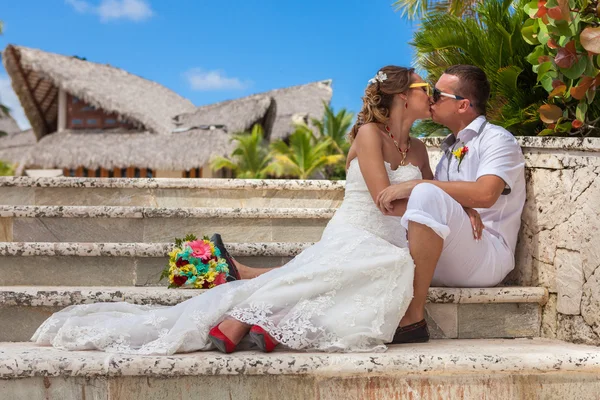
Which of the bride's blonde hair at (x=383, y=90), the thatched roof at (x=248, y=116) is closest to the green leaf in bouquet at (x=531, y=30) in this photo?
the bride's blonde hair at (x=383, y=90)

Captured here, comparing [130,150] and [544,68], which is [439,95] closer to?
[544,68]

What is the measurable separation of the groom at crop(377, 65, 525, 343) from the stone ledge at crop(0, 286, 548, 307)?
3.7 inches

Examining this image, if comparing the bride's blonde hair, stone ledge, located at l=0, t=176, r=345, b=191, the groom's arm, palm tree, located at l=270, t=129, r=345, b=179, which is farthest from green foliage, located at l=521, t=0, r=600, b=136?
palm tree, located at l=270, t=129, r=345, b=179

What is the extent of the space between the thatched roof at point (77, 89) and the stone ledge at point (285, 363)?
18131mm

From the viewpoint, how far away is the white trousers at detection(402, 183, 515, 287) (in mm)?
2936

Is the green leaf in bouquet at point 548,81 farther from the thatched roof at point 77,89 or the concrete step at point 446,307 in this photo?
the thatched roof at point 77,89

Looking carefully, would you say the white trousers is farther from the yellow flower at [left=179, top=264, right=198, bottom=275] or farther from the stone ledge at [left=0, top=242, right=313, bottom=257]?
the stone ledge at [left=0, top=242, right=313, bottom=257]

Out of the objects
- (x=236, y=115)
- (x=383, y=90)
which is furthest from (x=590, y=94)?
(x=236, y=115)

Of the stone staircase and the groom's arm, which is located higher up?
the groom's arm

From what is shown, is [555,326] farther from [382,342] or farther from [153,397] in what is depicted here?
[153,397]

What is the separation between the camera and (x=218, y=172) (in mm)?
22297

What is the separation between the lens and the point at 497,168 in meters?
3.23

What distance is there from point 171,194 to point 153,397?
3354 millimetres

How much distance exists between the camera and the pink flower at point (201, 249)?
3.59 metres
